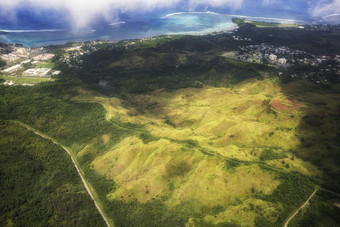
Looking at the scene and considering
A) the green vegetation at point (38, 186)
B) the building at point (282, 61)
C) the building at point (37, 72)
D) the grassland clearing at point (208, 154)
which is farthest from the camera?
the building at point (282, 61)

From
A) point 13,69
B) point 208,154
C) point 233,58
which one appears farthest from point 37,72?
point 233,58

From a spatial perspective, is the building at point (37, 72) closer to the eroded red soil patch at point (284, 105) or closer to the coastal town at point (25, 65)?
the coastal town at point (25, 65)

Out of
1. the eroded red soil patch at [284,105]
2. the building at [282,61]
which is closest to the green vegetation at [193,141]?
the eroded red soil patch at [284,105]

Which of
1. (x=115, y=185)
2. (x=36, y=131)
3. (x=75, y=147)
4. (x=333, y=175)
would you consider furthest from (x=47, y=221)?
(x=333, y=175)

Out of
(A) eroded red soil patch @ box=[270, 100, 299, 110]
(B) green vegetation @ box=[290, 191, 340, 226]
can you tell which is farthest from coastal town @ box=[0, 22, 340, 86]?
(B) green vegetation @ box=[290, 191, 340, 226]

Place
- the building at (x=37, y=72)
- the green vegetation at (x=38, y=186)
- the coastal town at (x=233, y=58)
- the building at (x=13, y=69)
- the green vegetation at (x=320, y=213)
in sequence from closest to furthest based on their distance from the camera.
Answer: the green vegetation at (x=320, y=213) → the green vegetation at (x=38, y=186) → the coastal town at (x=233, y=58) → the building at (x=37, y=72) → the building at (x=13, y=69)

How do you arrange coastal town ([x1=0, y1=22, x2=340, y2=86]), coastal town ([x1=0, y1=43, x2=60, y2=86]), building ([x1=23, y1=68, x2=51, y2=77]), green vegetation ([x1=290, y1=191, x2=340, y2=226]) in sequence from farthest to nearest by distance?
building ([x1=23, y1=68, x2=51, y2=77])
coastal town ([x1=0, y1=22, x2=340, y2=86])
coastal town ([x1=0, y1=43, x2=60, y2=86])
green vegetation ([x1=290, y1=191, x2=340, y2=226])

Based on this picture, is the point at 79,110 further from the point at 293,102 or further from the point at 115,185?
the point at 293,102

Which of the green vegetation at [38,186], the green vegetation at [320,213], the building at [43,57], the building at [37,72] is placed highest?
the building at [43,57]

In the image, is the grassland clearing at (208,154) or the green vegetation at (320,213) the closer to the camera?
the green vegetation at (320,213)

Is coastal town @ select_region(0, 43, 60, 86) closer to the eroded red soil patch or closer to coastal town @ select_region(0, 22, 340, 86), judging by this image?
coastal town @ select_region(0, 22, 340, 86)

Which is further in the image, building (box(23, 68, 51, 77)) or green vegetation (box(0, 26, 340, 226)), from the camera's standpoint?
building (box(23, 68, 51, 77))
